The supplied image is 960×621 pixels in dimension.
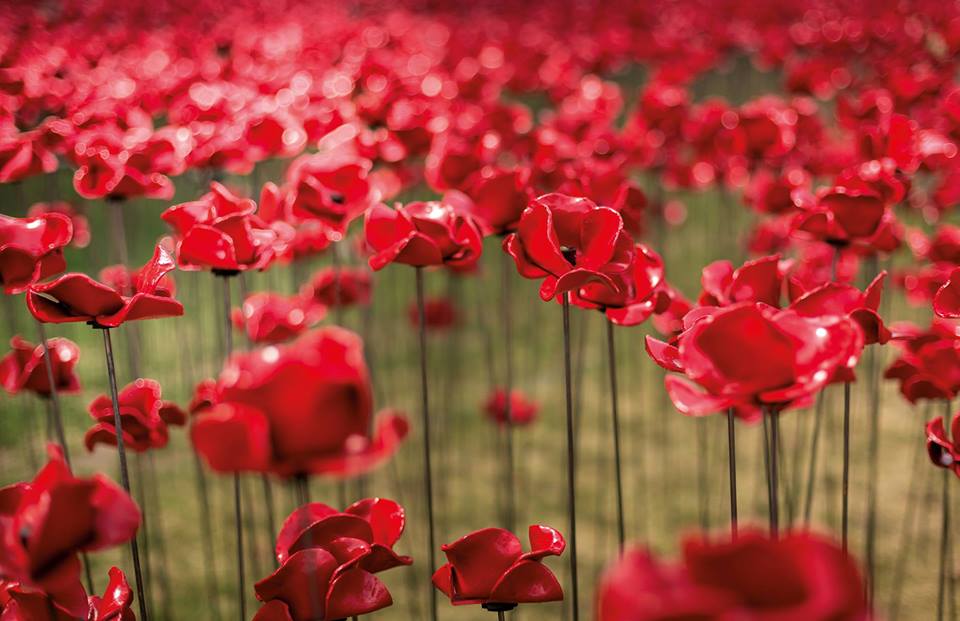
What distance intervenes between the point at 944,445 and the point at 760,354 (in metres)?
0.26

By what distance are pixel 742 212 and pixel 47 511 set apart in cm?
248

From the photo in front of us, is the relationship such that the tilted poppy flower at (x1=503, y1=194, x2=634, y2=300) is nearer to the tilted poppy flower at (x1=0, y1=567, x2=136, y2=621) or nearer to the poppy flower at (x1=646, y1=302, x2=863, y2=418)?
the poppy flower at (x1=646, y1=302, x2=863, y2=418)

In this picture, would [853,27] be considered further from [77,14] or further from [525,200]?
[77,14]

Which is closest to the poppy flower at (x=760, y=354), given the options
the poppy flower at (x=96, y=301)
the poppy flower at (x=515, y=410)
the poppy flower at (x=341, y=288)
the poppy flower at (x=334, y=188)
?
the poppy flower at (x=96, y=301)

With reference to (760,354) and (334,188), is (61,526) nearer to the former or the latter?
(760,354)

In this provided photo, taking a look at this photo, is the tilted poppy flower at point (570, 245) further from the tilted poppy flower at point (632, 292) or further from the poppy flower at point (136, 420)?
the poppy flower at point (136, 420)

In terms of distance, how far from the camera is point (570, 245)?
59 cm

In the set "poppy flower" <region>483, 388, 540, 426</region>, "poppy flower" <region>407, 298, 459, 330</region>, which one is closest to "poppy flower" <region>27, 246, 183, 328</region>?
"poppy flower" <region>483, 388, 540, 426</region>

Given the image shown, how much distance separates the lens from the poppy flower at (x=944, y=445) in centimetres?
56

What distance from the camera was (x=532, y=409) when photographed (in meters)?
1.52

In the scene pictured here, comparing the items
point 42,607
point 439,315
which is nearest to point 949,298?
point 42,607

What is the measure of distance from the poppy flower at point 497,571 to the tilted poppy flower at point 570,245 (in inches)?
6.1

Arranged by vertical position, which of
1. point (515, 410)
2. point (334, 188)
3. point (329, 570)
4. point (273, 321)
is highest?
point (334, 188)

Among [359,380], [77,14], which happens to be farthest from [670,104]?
[77,14]
